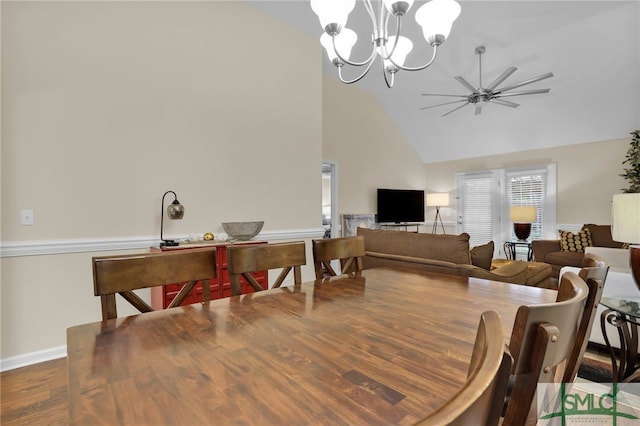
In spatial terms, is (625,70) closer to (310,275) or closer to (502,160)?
(502,160)

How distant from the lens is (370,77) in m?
5.91

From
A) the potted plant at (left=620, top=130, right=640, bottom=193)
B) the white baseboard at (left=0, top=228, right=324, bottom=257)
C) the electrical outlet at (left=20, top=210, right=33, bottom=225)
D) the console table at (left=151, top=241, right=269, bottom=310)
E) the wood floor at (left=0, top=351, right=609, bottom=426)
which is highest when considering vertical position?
the potted plant at (left=620, top=130, right=640, bottom=193)

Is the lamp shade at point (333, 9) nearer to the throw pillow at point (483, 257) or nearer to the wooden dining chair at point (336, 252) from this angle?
the wooden dining chair at point (336, 252)

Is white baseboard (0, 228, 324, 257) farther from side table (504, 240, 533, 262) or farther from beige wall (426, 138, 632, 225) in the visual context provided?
beige wall (426, 138, 632, 225)

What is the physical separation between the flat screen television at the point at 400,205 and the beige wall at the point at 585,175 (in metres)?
1.93

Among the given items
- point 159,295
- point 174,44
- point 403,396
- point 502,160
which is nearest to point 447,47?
point 502,160

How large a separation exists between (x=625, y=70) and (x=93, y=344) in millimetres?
6189

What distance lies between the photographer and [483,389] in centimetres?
30

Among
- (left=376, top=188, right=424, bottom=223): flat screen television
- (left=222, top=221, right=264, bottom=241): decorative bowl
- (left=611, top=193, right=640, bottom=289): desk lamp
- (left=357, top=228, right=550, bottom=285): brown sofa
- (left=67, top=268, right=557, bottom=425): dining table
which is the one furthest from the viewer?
(left=376, top=188, right=424, bottom=223): flat screen television

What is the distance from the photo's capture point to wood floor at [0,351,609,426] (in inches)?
68.1

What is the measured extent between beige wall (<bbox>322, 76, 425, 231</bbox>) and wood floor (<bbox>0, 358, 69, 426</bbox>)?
4.45m

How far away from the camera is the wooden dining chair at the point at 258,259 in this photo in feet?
5.04

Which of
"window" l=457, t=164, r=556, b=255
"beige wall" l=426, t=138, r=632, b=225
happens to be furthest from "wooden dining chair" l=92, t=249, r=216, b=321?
"window" l=457, t=164, r=556, b=255

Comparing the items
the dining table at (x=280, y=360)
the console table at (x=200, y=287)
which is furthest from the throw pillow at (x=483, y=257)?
the console table at (x=200, y=287)
